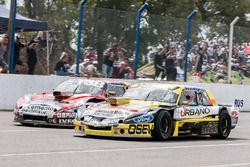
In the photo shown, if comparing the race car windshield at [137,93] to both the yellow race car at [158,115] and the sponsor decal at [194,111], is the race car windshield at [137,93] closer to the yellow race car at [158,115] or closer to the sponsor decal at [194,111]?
the yellow race car at [158,115]

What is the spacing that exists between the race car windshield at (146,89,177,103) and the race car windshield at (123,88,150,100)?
0.11m

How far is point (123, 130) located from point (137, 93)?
1.83 metres

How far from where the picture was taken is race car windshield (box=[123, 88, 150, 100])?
16.4 metres

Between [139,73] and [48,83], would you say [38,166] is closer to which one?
[48,83]

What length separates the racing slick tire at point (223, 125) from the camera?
17375 millimetres

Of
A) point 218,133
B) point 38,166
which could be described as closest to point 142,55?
point 218,133

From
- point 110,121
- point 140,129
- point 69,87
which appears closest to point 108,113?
point 110,121

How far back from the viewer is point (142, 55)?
28.5 m

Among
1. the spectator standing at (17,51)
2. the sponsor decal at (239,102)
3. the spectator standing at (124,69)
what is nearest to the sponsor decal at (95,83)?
the spectator standing at (17,51)

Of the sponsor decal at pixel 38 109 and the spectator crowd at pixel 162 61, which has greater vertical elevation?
the spectator crowd at pixel 162 61

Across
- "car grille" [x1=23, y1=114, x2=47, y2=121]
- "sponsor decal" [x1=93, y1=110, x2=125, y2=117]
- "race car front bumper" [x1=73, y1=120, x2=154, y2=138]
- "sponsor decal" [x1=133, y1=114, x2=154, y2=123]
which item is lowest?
"race car front bumper" [x1=73, y1=120, x2=154, y2=138]

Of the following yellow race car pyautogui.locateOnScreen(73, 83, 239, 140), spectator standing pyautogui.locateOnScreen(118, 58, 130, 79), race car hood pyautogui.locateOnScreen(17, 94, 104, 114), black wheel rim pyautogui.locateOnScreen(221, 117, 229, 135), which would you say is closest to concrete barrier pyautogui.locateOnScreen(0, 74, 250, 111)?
spectator standing pyautogui.locateOnScreen(118, 58, 130, 79)

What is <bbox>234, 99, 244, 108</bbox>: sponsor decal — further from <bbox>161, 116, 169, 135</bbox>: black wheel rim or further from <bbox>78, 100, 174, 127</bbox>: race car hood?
<bbox>78, 100, 174, 127</bbox>: race car hood

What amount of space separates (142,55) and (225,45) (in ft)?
15.7
